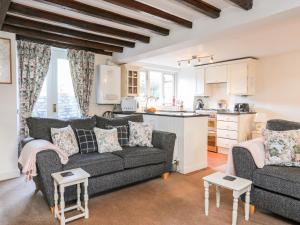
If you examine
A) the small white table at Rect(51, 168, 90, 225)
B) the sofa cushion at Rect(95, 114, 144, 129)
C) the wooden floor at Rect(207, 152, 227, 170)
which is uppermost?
the sofa cushion at Rect(95, 114, 144, 129)

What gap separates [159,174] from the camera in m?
3.36

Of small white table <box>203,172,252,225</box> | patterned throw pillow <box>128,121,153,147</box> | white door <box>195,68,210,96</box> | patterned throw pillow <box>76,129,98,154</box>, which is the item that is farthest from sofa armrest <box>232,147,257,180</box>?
white door <box>195,68,210,96</box>

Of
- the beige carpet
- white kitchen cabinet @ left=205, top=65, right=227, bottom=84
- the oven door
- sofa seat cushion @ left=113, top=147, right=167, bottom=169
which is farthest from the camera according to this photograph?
white kitchen cabinet @ left=205, top=65, right=227, bottom=84

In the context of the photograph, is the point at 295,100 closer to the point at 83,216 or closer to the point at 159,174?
the point at 159,174

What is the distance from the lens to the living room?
233cm

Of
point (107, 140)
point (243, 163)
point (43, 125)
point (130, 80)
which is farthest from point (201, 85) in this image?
point (43, 125)

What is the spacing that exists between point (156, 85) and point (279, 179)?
5.09 meters

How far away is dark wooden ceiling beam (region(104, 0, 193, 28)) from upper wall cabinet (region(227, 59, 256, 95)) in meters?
2.74

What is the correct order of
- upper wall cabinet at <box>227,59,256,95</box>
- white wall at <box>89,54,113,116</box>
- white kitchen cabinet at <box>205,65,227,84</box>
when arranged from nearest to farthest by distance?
white wall at <box>89,54,113,116</box>, upper wall cabinet at <box>227,59,256,95</box>, white kitchen cabinet at <box>205,65,227,84</box>

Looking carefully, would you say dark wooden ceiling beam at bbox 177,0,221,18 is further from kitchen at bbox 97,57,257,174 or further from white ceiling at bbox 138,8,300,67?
kitchen at bbox 97,57,257,174

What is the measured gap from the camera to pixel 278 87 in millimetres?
5277

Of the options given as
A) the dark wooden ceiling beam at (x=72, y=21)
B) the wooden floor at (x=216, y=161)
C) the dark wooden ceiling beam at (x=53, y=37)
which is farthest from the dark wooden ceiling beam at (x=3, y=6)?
the wooden floor at (x=216, y=161)

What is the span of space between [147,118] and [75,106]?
1679 mm

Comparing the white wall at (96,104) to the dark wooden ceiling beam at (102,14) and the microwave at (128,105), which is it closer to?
the microwave at (128,105)
